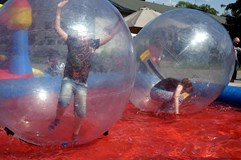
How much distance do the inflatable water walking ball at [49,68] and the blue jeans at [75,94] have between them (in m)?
0.04

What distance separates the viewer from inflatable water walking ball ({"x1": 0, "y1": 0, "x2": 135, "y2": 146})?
→ 11.1 feet

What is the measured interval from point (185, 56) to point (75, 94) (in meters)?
2.38

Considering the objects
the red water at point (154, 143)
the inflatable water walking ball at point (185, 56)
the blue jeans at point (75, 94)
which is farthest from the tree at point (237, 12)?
the blue jeans at point (75, 94)

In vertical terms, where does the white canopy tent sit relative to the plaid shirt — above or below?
below

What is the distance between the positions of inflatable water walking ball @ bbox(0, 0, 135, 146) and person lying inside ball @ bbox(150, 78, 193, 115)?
6.25ft

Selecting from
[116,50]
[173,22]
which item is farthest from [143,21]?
[116,50]

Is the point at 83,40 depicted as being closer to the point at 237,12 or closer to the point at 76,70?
the point at 76,70

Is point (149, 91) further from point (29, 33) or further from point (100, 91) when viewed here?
point (29, 33)

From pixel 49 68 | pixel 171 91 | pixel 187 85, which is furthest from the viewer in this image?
pixel 171 91

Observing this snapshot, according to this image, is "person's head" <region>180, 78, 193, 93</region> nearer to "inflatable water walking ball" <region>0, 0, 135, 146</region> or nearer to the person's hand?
"inflatable water walking ball" <region>0, 0, 135, 146</region>

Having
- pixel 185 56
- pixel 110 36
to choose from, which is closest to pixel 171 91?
pixel 185 56

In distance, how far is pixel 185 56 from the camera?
5355 mm

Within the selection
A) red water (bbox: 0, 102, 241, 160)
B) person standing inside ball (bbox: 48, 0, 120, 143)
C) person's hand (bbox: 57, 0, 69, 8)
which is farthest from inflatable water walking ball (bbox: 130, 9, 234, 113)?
person's hand (bbox: 57, 0, 69, 8)

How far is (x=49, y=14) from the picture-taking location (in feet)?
11.4
